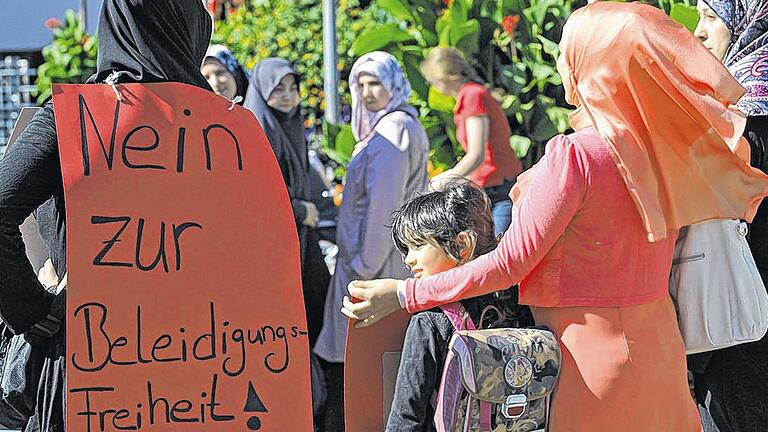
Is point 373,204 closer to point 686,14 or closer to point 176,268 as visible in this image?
point 686,14

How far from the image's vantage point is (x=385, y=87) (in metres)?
5.23

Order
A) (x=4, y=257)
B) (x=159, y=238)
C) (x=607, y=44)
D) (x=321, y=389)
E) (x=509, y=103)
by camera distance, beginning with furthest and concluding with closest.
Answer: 1. (x=509, y=103)
2. (x=321, y=389)
3. (x=607, y=44)
4. (x=159, y=238)
5. (x=4, y=257)

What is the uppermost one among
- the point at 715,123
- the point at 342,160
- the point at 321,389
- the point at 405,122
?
the point at 715,123

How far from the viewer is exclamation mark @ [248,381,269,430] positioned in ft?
8.14

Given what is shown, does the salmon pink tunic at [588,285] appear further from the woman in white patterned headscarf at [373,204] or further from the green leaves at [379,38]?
the green leaves at [379,38]

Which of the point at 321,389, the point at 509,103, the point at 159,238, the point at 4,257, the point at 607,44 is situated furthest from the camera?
the point at 509,103

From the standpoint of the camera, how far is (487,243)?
2.73 m

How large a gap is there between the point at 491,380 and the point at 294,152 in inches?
111

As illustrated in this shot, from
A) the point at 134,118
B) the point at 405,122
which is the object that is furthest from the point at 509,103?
the point at 134,118

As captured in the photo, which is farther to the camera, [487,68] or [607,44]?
[487,68]

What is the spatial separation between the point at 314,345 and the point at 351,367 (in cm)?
228

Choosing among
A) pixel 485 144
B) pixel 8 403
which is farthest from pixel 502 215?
pixel 8 403

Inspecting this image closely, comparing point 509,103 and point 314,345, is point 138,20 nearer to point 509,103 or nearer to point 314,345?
point 314,345

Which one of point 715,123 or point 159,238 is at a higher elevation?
point 715,123
